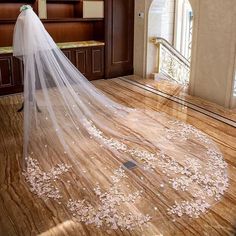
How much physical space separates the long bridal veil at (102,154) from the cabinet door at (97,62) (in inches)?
86.7

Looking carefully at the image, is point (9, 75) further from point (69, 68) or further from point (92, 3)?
point (92, 3)

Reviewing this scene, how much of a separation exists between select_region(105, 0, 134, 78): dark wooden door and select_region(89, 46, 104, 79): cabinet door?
0.38 feet

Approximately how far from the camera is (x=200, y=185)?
9.76ft

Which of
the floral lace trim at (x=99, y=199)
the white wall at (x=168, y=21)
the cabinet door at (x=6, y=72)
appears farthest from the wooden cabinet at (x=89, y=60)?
the floral lace trim at (x=99, y=199)

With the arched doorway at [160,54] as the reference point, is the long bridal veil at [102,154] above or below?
below

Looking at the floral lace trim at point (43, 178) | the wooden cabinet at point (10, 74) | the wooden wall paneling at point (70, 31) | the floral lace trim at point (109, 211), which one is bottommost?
the floral lace trim at point (109, 211)

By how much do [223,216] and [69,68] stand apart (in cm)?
274

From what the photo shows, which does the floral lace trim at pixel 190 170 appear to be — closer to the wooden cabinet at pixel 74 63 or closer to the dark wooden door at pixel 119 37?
the wooden cabinet at pixel 74 63

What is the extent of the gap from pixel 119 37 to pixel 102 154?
3922 millimetres

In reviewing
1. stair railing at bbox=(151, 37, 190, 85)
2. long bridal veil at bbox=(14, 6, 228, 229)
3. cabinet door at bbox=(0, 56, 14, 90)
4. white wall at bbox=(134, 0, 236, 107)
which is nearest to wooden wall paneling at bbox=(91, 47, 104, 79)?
stair railing at bbox=(151, 37, 190, 85)

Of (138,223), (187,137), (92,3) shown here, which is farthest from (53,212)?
(92,3)

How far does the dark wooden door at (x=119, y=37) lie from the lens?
6.48 metres

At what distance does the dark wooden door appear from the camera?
6.48 m

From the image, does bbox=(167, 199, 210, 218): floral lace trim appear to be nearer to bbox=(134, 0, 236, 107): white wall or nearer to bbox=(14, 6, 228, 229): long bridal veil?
bbox=(14, 6, 228, 229): long bridal veil
